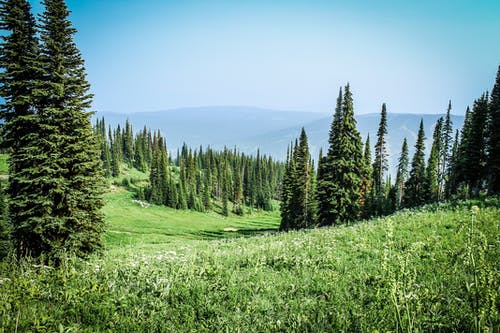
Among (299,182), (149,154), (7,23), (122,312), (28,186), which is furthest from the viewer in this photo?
(149,154)

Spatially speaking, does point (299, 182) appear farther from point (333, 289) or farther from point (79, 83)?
point (333, 289)

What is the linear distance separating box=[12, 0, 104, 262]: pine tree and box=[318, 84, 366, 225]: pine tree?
28667mm

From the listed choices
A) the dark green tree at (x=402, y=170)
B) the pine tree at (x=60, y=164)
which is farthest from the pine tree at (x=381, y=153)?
the pine tree at (x=60, y=164)

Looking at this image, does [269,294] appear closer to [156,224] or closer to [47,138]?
[47,138]

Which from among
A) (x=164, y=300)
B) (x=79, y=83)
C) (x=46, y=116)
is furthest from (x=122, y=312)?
(x=79, y=83)

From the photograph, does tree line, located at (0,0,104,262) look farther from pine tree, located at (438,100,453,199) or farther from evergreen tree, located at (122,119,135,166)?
evergreen tree, located at (122,119,135,166)

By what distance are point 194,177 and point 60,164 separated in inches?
4007

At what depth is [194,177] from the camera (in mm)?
119750

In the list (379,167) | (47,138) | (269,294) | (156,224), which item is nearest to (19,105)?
(47,138)

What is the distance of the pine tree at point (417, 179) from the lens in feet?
194

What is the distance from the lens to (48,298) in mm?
5996

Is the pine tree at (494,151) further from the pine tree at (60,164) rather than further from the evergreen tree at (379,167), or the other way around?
the pine tree at (60,164)

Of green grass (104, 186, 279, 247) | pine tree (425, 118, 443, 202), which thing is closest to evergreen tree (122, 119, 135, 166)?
green grass (104, 186, 279, 247)

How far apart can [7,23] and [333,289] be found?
2729 cm
